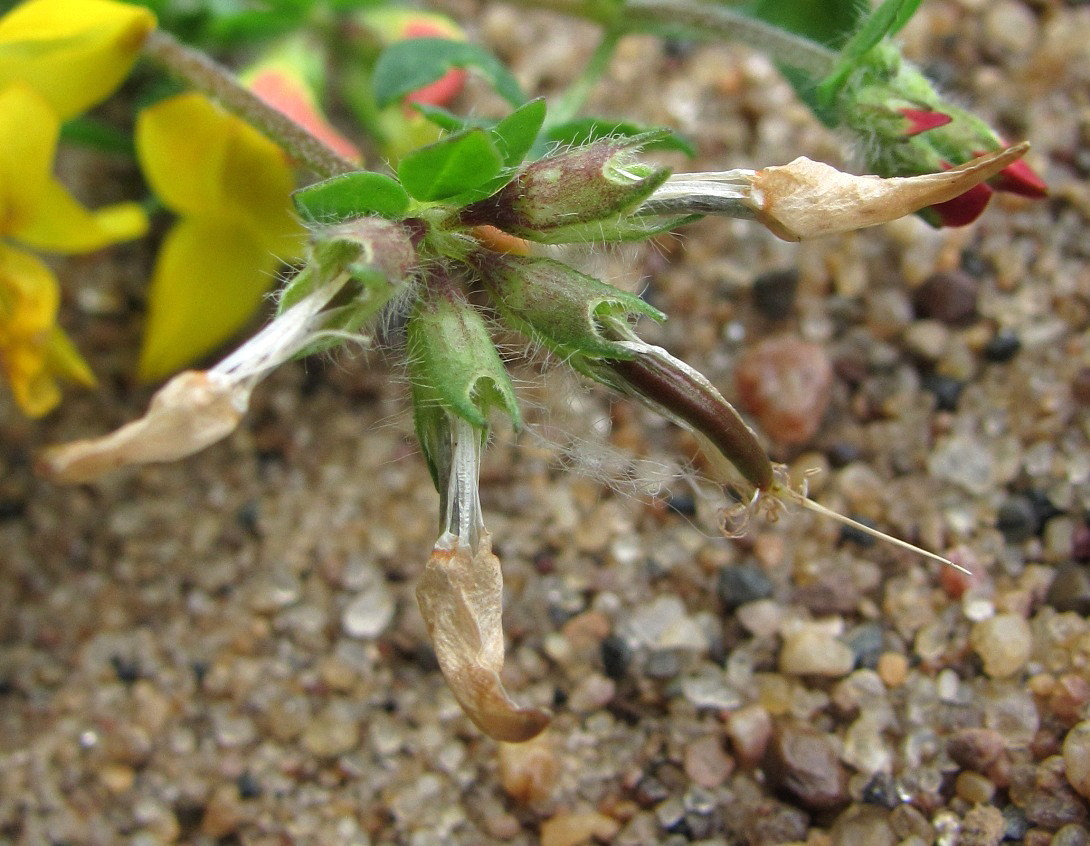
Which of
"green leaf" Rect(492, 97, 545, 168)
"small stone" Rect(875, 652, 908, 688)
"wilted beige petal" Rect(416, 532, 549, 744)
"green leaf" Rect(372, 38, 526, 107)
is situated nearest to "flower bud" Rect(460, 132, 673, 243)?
"green leaf" Rect(492, 97, 545, 168)

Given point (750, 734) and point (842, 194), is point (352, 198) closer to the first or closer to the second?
point (842, 194)

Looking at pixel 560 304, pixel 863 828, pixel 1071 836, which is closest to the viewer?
pixel 560 304

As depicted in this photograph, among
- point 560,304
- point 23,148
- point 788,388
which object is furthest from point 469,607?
point 23,148

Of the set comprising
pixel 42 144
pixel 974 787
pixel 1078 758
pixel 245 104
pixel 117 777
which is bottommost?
pixel 117 777

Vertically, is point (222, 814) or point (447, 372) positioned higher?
point (447, 372)

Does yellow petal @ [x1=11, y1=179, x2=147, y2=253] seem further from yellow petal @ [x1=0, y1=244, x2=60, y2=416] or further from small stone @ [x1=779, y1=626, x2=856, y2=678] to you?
small stone @ [x1=779, y1=626, x2=856, y2=678]

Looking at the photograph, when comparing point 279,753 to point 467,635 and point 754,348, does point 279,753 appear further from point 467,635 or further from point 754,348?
point 754,348
